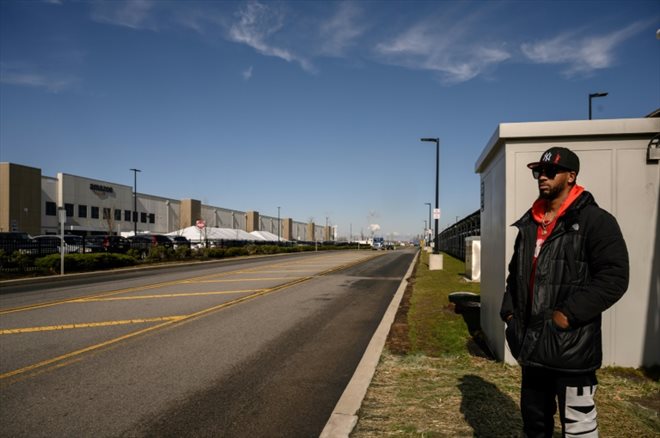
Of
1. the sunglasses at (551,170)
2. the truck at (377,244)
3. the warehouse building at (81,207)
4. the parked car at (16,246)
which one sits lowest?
the truck at (377,244)

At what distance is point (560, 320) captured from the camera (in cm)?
236

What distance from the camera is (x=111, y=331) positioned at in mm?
7668

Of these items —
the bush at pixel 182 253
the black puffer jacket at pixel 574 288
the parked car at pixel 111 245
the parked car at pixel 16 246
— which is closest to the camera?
the black puffer jacket at pixel 574 288

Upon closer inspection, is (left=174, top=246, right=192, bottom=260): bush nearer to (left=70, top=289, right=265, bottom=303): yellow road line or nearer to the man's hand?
(left=70, top=289, right=265, bottom=303): yellow road line

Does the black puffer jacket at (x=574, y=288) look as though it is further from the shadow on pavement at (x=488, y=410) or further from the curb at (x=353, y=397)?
the curb at (x=353, y=397)

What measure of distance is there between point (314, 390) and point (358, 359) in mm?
1382

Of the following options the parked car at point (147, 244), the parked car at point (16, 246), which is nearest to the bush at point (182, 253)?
the parked car at point (147, 244)

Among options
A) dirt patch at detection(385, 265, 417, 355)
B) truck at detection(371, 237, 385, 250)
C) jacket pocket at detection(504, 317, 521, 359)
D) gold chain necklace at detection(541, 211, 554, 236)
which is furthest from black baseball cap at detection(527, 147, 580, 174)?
truck at detection(371, 237, 385, 250)

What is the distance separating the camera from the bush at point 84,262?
20050 millimetres

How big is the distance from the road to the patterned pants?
1.95 m

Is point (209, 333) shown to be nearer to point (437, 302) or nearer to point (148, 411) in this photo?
point (148, 411)

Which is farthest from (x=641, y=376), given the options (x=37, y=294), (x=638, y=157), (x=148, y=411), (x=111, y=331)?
(x=37, y=294)

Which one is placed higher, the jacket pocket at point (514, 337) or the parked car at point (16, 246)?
the jacket pocket at point (514, 337)

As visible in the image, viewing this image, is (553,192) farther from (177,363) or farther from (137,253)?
(137,253)
